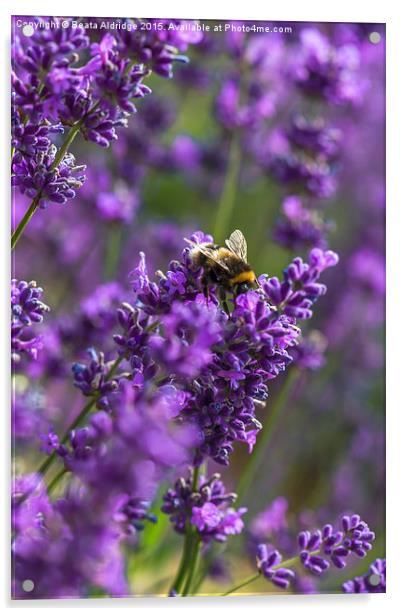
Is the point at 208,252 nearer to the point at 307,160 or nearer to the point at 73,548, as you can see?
the point at 73,548

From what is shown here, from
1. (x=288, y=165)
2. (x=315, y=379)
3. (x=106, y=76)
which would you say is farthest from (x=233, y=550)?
(x=106, y=76)

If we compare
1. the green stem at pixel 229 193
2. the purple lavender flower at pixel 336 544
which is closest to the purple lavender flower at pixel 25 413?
the purple lavender flower at pixel 336 544

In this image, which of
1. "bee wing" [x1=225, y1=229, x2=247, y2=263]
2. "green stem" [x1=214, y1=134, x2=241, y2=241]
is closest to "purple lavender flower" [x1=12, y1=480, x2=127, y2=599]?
"bee wing" [x1=225, y1=229, x2=247, y2=263]

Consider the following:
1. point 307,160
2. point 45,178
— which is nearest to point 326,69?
point 307,160

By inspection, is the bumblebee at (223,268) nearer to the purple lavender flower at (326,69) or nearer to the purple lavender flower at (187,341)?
the purple lavender flower at (187,341)
